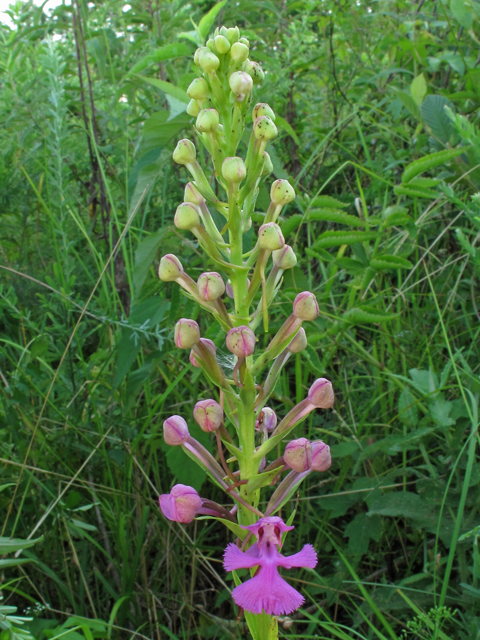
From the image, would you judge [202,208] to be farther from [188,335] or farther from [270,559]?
[270,559]

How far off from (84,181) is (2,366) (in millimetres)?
1404

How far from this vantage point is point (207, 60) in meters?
1.27

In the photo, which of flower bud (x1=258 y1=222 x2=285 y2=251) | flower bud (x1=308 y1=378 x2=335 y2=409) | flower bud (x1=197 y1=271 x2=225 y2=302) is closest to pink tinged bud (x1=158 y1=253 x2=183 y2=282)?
flower bud (x1=197 y1=271 x2=225 y2=302)

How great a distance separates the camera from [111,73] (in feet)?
10.8

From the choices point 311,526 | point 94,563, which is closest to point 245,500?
point 311,526

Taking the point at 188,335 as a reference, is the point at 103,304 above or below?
below

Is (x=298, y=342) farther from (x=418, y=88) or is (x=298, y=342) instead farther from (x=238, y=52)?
(x=418, y=88)

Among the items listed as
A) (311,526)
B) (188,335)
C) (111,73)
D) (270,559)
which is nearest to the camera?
(270,559)

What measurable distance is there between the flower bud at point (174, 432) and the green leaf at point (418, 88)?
2.03 metres

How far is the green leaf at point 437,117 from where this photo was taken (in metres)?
A: 2.47

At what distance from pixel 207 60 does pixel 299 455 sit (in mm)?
946

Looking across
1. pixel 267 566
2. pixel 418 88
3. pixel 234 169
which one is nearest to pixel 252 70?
pixel 234 169

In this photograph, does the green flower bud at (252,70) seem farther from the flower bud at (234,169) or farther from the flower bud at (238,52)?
the flower bud at (234,169)

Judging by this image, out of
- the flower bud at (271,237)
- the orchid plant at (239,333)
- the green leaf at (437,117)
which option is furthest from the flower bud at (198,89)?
the green leaf at (437,117)
